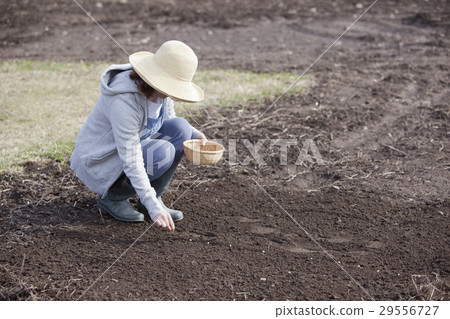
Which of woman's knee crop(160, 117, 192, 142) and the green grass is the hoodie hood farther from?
the green grass

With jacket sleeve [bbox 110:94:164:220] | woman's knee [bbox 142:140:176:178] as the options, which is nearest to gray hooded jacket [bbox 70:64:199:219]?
jacket sleeve [bbox 110:94:164:220]

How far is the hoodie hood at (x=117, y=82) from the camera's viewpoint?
10.5 ft

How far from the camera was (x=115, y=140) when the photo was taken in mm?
3264

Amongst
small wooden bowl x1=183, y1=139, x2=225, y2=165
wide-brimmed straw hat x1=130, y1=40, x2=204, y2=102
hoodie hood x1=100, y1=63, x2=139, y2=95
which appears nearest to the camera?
wide-brimmed straw hat x1=130, y1=40, x2=204, y2=102

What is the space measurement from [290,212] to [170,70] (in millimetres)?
1341

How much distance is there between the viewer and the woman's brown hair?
3.23 metres

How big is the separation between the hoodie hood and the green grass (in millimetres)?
1462

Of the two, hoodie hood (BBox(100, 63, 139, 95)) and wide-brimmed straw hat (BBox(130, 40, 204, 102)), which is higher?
wide-brimmed straw hat (BBox(130, 40, 204, 102))

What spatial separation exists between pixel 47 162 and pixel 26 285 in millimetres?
1650

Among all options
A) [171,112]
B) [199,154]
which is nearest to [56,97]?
[171,112]

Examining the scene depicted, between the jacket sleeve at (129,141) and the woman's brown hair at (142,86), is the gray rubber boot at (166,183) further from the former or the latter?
the woman's brown hair at (142,86)

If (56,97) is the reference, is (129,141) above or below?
above

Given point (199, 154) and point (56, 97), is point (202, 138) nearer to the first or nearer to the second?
point (199, 154)

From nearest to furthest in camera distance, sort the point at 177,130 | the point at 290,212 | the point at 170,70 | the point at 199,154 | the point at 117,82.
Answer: the point at 170,70 → the point at 117,82 → the point at 199,154 → the point at 177,130 → the point at 290,212
